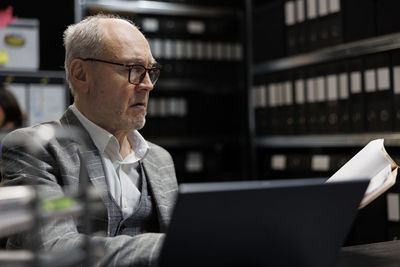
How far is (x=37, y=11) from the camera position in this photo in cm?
306

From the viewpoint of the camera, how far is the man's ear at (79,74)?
1.46 metres

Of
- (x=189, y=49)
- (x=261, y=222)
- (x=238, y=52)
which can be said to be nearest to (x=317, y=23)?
(x=238, y=52)

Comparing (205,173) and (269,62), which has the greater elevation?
(269,62)

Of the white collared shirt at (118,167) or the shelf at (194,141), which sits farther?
the shelf at (194,141)

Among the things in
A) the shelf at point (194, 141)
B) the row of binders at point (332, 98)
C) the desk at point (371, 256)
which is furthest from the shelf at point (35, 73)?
the desk at point (371, 256)

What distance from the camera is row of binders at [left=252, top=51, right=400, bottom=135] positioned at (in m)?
2.46

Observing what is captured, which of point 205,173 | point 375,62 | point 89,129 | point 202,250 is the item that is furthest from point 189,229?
point 205,173

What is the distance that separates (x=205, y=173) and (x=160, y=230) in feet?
6.90

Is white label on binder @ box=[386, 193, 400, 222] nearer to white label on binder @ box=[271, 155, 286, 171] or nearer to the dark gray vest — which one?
white label on binder @ box=[271, 155, 286, 171]

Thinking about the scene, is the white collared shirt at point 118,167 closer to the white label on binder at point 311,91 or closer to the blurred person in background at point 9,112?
the blurred person in background at point 9,112

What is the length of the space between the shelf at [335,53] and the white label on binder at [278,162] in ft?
1.76

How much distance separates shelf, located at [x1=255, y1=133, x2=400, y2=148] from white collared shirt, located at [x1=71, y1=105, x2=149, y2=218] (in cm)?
141

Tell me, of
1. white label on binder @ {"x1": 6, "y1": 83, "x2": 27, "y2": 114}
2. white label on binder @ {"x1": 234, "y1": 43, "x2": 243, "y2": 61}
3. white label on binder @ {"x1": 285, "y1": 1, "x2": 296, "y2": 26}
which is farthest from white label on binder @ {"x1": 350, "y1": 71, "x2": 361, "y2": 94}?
white label on binder @ {"x1": 6, "y1": 83, "x2": 27, "y2": 114}

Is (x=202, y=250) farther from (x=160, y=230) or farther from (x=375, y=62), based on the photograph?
(x=375, y=62)
